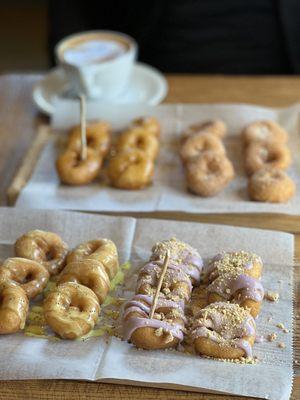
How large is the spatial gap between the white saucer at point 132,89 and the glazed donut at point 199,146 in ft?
0.93

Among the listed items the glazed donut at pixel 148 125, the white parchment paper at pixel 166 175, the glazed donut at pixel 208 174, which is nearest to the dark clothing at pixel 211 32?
the white parchment paper at pixel 166 175

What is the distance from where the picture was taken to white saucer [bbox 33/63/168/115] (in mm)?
2035

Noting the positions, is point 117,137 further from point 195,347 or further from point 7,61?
point 7,61

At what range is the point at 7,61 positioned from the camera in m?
4.04

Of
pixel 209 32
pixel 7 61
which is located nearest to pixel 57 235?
pixel 209 32

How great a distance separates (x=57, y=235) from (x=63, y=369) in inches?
16.0

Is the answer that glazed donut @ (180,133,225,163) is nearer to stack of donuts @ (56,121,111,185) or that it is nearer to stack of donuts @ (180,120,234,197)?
stack of donuts @ (180,120,234,197)

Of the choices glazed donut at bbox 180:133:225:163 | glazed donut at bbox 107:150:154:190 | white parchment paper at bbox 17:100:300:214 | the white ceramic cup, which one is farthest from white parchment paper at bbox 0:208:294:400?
the white ceramic cup

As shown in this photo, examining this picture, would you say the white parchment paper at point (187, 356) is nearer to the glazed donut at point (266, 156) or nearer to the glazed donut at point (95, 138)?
the glazed donut at point (266, 156)

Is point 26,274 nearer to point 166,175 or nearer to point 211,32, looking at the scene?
point 166,175

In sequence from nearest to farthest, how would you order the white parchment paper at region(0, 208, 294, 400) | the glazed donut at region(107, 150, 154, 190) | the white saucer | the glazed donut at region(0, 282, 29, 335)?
the white parchment paper at region(0, 208, 294, 400), the glazed donut at region(0, 282, 29, 335), the glazed donut at region(107, 150, 154, 190), the white saucer

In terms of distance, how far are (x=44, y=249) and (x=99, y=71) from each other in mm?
729

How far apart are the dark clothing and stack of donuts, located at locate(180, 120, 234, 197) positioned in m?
0.75

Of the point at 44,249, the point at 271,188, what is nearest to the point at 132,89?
the point at 271,188
